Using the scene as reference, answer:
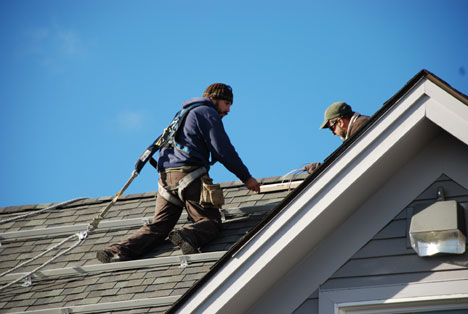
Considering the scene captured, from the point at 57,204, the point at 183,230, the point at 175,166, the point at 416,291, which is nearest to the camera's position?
the point at 416,291

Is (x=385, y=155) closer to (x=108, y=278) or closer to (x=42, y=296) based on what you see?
(x=108, y=278)

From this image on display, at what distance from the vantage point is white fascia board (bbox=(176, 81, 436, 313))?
16.0 ft

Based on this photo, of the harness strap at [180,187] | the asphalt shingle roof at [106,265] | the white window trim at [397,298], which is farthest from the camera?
the harness strap at [180,187]

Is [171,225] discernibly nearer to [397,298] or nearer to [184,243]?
[184,243]

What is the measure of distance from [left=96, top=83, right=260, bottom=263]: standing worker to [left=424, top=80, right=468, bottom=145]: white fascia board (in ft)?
7.19

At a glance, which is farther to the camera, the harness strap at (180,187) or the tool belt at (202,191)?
the harness strap at (180,187)

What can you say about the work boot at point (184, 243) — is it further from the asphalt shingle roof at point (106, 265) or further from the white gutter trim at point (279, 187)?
the white gutter trim at point (279, 187)

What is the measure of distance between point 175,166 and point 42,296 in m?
1.64

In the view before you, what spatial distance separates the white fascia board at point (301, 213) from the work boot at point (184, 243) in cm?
134

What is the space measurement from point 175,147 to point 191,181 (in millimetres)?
416

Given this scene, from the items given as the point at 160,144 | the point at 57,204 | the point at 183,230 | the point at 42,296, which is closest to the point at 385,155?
the point at 183,230

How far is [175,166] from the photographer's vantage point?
6.88 meters

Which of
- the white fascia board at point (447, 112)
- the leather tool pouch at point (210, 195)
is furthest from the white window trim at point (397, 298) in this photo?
the leather tool pouch at point (210, 195)

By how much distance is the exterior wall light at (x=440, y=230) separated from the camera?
191 inches
